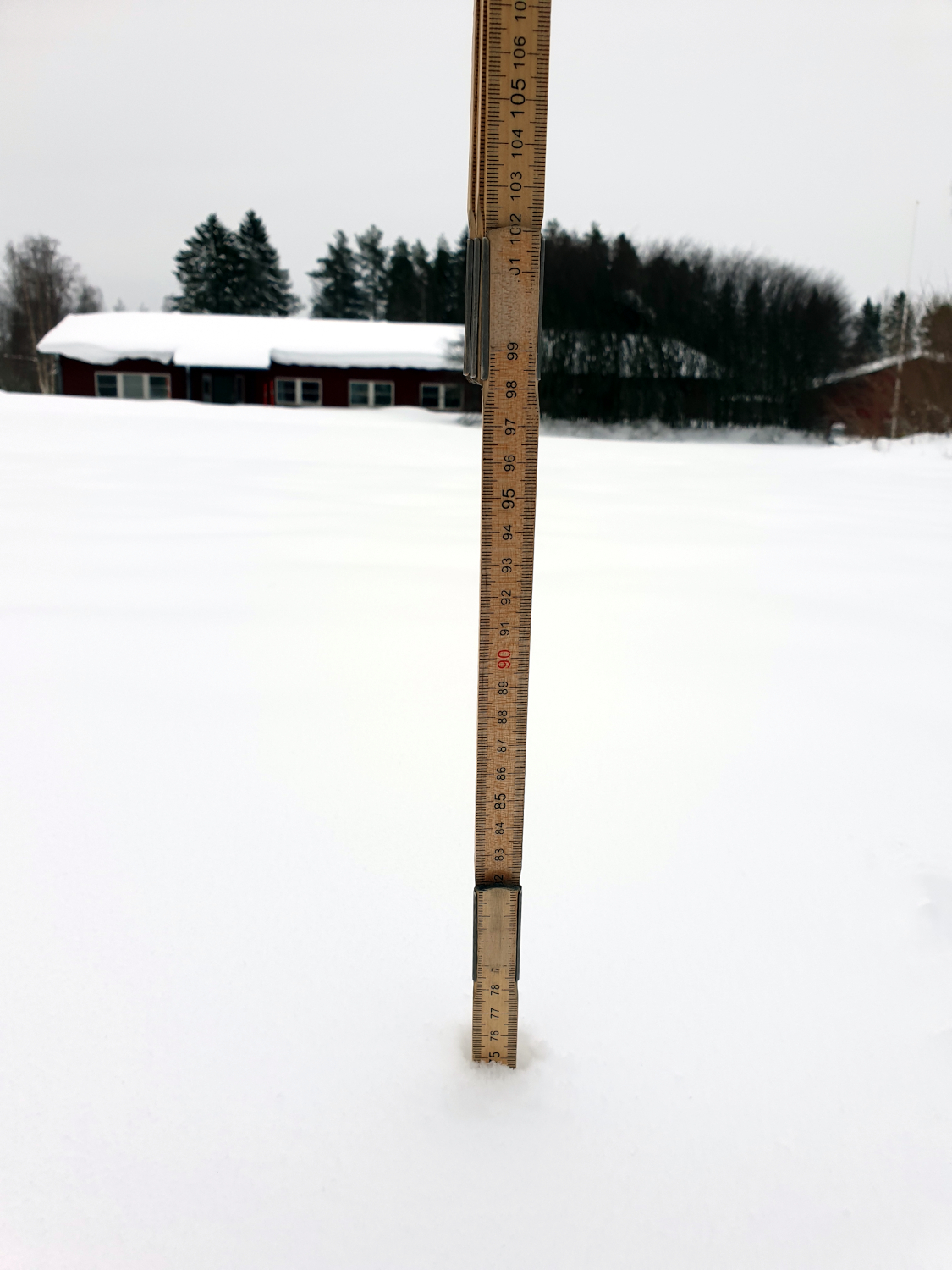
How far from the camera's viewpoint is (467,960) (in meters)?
1.88

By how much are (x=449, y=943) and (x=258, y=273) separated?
6026cm

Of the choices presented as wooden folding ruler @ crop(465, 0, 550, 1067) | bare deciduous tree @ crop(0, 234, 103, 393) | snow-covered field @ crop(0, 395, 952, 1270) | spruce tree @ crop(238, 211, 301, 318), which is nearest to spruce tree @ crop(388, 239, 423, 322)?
spruce tree @ crop(238, 211, 301, 318)

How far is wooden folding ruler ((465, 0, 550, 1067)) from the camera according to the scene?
49.0 inches

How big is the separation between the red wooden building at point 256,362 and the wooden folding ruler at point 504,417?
2733 centimetres

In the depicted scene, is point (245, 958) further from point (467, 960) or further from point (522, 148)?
point (522, 148)

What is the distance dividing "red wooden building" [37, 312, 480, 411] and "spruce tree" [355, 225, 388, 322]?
3281 cm

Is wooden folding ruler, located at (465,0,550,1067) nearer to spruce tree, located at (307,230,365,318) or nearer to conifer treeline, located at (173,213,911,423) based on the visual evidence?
conifer treeline, located at (173,213,911,423)

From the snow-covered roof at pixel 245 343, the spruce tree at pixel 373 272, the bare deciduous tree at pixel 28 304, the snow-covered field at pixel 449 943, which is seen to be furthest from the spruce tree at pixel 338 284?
the snow-covered field at pixel 449 943

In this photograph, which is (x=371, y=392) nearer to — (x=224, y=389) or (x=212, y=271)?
(x=224, y=389)

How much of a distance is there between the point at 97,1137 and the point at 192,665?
2223 millimetres

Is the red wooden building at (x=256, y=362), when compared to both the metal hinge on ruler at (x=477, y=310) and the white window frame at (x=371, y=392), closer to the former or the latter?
the white window frame at (x=371, y=392)

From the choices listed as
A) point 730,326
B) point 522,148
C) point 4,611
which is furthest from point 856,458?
point 522,148

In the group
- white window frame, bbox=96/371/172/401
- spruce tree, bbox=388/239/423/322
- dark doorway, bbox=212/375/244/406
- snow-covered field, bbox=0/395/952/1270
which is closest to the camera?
snow-covered field, bbox=0/395/952/1270

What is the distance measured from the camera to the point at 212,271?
54.8m
